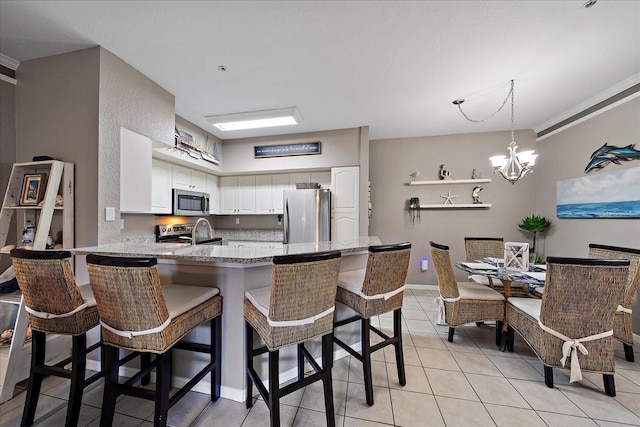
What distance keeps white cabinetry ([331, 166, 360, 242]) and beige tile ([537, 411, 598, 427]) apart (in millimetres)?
2718

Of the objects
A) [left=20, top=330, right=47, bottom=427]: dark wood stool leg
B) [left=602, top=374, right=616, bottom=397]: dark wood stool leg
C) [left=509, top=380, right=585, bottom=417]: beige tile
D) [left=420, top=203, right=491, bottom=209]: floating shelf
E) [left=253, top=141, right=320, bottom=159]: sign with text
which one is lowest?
[left=509, top=380, right=585, bottom=417]: beige tile

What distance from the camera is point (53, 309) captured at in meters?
1.28

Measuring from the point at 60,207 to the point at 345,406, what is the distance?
269cm

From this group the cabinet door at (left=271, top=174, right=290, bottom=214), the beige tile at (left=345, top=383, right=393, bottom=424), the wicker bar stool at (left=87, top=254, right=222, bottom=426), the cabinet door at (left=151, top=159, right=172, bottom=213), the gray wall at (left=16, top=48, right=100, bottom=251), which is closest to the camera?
the wicker bar stool at (left=87, top=254, right=222, bottom=426)

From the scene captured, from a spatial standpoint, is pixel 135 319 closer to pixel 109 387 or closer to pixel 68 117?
pixel 109 387

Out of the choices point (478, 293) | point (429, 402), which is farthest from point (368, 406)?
point (478, 293)

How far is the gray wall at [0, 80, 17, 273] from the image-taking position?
87.8 inches

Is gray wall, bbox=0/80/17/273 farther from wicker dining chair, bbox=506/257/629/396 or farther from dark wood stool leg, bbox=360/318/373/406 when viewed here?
wicker dining chair, bbox=506/257/629/396

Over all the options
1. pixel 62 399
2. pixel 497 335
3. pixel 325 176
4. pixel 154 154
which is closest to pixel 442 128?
pixel 325 176

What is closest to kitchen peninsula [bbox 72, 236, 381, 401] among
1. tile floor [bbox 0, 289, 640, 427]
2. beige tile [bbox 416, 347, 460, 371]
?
tile floor [bbox 0, 289, 640, 427]

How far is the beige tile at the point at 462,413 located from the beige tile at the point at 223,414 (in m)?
1.17

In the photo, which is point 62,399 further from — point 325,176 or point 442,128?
point 442,128

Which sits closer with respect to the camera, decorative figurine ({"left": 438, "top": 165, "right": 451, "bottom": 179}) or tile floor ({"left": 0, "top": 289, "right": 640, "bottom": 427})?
tile floor ({"left": 0, "top": 289, "right": 640, "bottom": 427})

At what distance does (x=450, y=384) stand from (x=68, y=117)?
12.6 feet
